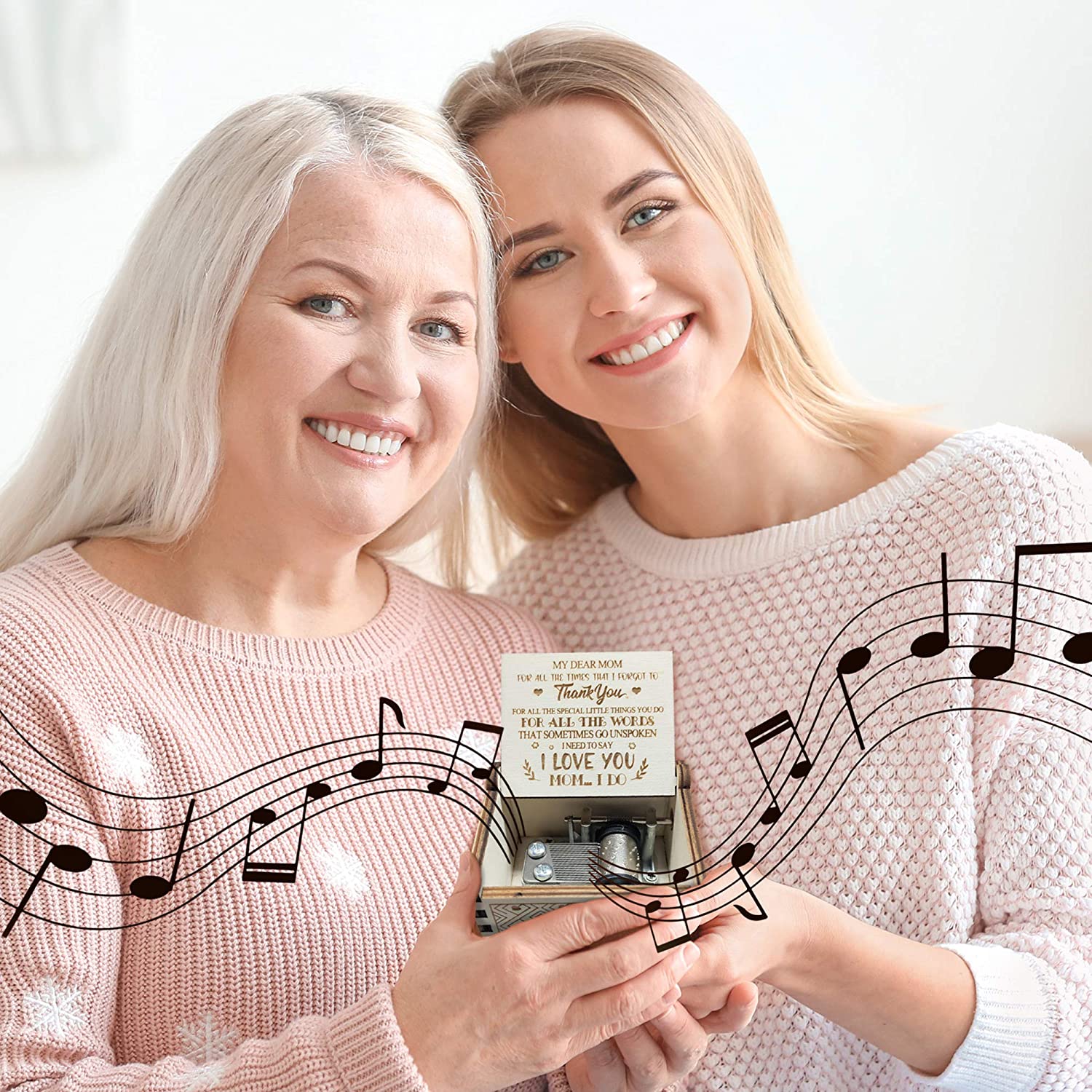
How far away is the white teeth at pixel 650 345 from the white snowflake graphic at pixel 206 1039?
884 millimetres

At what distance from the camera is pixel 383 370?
136cm

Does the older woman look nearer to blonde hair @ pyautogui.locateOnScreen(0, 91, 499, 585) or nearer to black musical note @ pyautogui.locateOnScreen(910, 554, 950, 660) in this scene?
blonde hair @ pyautogui.locateOnScreen(0, 91, 499, 585)

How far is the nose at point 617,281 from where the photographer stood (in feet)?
4.85

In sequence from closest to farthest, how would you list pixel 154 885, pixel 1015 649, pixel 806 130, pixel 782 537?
pixel 154 885
pixel 1015 649
pixel 782 537
pixel 806 130

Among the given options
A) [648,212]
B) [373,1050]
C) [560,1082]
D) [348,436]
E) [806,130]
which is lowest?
[560,1082]

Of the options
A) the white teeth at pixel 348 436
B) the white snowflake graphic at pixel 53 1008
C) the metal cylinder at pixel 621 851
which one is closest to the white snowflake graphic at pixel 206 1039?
the white snowflake graphic at pixel 53 1008

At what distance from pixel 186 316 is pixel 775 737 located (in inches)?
33.2

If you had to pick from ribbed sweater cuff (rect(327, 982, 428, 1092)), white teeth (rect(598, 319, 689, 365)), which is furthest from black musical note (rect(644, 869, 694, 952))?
white teeth (rect(598, 319, 689, 365))

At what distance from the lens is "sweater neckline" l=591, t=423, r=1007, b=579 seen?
1.55 meters

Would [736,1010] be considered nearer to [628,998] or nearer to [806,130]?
[628,998]

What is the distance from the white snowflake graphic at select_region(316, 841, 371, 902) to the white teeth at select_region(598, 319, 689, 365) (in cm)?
67

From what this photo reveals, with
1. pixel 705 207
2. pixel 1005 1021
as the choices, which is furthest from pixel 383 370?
pixel 1005 1021

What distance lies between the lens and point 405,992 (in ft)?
3.64

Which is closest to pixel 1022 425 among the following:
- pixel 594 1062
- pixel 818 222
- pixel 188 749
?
pixel 818 222
